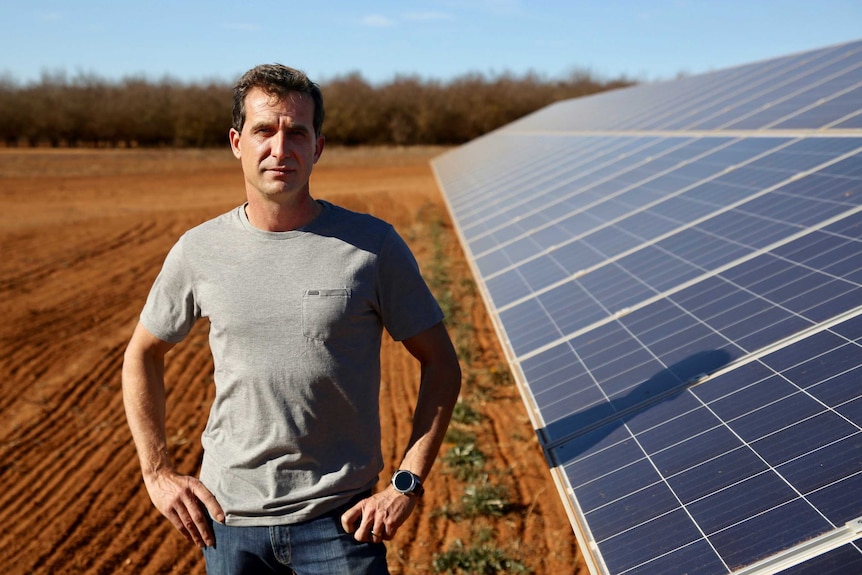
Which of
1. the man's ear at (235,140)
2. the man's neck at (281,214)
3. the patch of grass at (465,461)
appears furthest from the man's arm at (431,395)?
the patch of grass at (465,461)

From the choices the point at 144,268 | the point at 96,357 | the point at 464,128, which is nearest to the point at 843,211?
the point at 96,357

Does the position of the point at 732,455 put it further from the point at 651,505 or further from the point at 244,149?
the point at 244,149

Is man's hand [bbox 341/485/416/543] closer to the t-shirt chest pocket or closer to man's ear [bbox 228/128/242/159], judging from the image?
the t-shirt chest pocket

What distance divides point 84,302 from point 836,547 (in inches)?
507

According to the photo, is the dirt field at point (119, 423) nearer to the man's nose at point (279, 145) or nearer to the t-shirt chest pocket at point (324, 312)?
the t-shirt chest pocket at point (324, 312)

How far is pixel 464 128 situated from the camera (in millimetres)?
51219

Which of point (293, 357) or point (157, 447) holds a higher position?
point (293, 357)

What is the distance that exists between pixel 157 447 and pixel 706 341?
3.18m

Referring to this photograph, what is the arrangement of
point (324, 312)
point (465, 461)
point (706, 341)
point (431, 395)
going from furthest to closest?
1. point (465, 461)
2. point (706, 341)
3. point (431, 395)
4. point (324, 312)

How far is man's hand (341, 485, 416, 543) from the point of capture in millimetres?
2961

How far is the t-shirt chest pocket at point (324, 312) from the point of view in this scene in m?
2.96

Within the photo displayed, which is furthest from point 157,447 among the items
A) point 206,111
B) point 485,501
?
point 206,111

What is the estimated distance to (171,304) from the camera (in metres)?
3.20

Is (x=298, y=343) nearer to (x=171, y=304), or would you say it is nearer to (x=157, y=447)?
(x=171, y=304)
